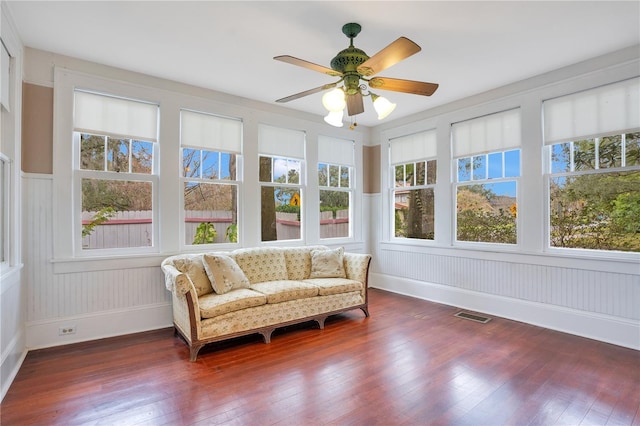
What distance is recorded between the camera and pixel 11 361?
2.66 meters

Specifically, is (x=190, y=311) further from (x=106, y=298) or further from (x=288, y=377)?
(x=106, y=298)

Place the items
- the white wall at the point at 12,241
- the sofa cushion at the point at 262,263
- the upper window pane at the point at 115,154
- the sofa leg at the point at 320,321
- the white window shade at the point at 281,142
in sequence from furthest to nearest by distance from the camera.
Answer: the white window shade at the point at 281,142 < the sofa cushion at the point at 262,263 < the sofa leg at the point at 320,321 < the upper window pane at the point at 115,154 < the white wall at the point at 12,241

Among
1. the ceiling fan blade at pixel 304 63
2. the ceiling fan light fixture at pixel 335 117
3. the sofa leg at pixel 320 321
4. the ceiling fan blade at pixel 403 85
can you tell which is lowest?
the sofa leg at pixel 320 321

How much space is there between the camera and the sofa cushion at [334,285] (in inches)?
156

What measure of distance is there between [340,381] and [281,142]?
3.43m

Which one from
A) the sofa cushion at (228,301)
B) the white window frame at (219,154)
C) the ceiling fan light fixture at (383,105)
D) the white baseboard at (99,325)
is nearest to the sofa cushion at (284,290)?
the sofa cushion at (228,301)

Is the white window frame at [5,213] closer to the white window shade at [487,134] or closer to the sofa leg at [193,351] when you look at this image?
the sofa leg at [193,351]

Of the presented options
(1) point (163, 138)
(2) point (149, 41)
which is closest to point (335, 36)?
(2) point (149, 41)

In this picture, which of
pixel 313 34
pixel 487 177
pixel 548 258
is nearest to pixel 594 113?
pixel 487 177

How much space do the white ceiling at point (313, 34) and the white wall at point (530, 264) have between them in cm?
27

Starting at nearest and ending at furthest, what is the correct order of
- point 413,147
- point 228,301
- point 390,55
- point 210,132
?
point 390,55
point 228,301
point 210,132
point 413,147

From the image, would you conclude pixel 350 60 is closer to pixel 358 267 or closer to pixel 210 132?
pixel 210 132

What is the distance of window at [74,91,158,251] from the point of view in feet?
11.6

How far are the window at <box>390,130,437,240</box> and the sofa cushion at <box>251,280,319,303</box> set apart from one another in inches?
92.9
